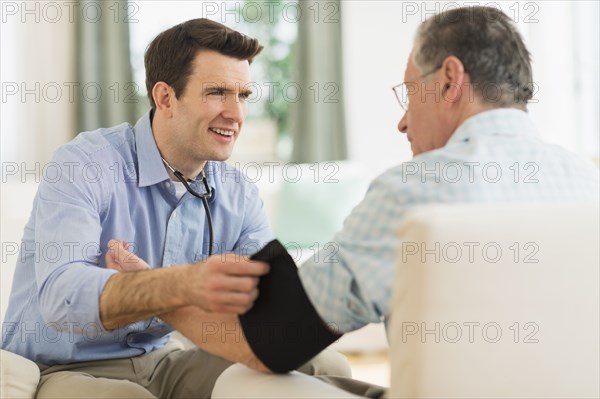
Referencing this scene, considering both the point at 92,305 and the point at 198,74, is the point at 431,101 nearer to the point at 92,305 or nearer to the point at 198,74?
the point at 92,305

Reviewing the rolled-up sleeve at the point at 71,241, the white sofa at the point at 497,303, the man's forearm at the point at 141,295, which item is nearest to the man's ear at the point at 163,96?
the rolled-up sleeve at the point at 71,241

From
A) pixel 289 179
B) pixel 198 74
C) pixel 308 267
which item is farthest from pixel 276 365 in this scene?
pixel 289 179

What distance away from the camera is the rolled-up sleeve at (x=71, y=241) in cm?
168

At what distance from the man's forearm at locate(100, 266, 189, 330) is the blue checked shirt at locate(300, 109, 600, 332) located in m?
0.31

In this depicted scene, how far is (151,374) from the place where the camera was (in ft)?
6.76

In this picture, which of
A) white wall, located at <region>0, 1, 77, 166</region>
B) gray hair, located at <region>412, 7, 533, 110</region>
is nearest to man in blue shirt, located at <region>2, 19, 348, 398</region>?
gray hair, located at <region>412, 7, 533, 110</region>

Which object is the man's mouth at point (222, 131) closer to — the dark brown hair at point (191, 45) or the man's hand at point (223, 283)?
the dark brown hair at point (191, 45)

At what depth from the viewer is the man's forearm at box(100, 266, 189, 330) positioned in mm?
1539

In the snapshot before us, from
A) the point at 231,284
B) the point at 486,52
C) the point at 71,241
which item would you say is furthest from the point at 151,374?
the point at 486,52

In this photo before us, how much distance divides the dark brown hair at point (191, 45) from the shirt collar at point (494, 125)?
3.53 ft

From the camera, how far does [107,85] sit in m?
5.36

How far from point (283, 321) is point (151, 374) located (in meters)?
0.80

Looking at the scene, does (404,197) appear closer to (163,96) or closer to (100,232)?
(100,232)

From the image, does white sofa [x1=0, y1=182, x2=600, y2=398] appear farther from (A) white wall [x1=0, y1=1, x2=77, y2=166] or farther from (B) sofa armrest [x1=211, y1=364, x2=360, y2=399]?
(A) white wall [x1=0, y1=1, x2=77, y2=166]
